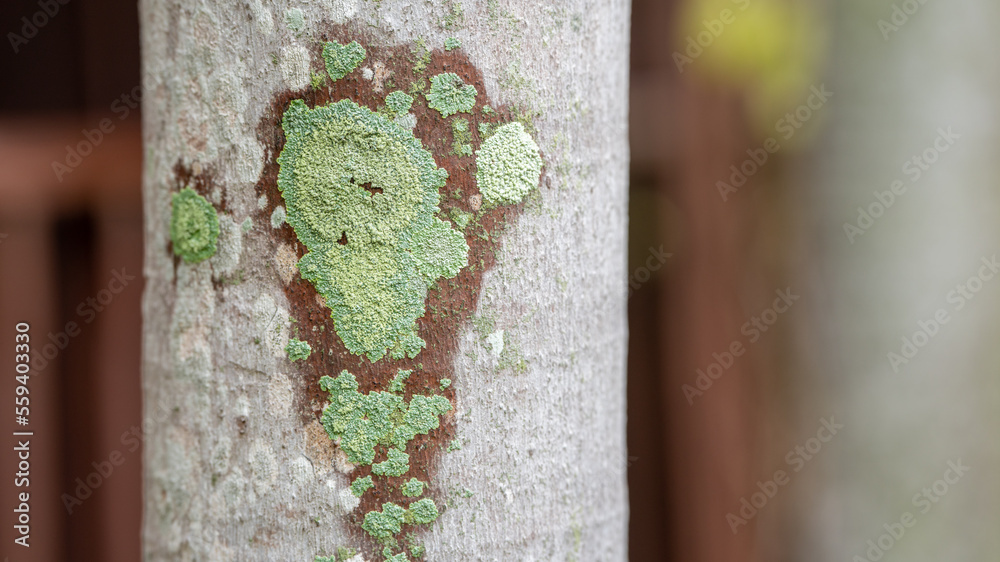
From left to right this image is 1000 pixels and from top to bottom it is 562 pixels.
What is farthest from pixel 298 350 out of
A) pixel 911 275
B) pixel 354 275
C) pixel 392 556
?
pixel 911 275

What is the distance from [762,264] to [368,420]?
1.61 m

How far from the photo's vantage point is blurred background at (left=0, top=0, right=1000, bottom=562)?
1646 mm

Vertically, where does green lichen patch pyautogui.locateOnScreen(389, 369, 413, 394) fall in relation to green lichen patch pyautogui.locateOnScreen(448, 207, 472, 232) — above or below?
below

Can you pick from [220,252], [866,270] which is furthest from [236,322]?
[866,270]

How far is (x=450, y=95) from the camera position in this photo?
0.60 metres

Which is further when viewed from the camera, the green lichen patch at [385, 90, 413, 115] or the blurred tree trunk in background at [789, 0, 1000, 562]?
the blurred tree trunk in background at [789, 0, 1000, 562]

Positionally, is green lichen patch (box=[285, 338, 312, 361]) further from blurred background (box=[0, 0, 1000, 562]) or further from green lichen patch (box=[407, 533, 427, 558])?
blurred background (box=[0, 0, 1000, 562])

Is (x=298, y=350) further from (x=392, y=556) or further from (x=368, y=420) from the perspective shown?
(x=392, y=556)

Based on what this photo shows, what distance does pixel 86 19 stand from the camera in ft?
5.50

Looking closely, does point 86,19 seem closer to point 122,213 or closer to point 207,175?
point 122,213

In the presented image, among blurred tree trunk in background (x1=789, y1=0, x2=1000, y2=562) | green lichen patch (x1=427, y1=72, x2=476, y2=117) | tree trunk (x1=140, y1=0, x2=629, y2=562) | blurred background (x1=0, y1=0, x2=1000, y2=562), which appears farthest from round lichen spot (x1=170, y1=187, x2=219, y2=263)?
blurred tree trunk in background (x1=789, y1=0, x2=1000, y2=562)

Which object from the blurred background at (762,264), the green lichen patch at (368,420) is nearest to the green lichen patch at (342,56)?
the green lichen patch at (368,420)

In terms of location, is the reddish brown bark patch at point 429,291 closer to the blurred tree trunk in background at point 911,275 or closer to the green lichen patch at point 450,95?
the green lichen patch at point 450,95

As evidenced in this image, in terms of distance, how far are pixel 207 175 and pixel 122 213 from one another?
4.00 ft
